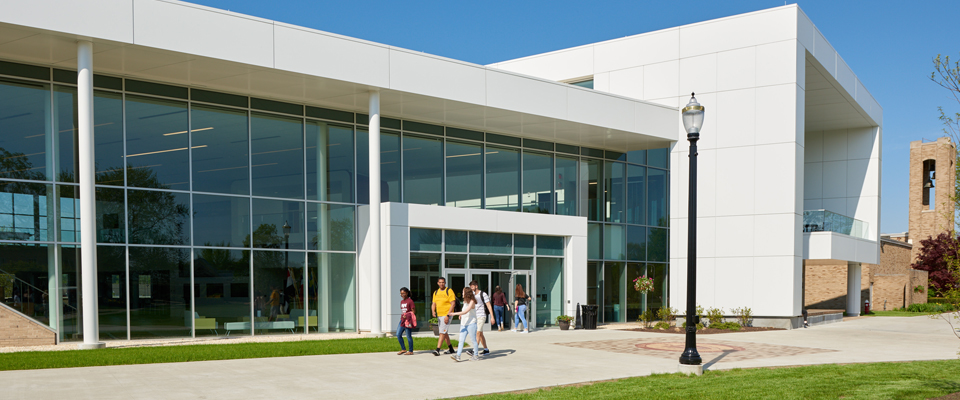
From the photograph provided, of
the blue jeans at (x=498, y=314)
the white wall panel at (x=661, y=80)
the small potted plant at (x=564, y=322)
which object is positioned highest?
the white wall panel at (x=661, y=80)

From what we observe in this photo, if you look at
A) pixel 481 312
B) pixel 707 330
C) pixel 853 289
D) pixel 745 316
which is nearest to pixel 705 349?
pixel 481 312

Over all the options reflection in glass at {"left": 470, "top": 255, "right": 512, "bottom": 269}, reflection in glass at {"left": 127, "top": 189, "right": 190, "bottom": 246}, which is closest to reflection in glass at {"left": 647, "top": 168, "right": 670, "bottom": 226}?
reflection in glass at {"left": 470, "top": 255, "right": 512, "bottom": 269}

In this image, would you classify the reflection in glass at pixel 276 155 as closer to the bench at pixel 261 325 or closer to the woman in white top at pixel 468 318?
the bench at pixel 261 325

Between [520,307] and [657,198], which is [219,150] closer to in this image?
[520,307]

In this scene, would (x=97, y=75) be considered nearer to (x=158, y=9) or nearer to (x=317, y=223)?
(x=158, y=9)

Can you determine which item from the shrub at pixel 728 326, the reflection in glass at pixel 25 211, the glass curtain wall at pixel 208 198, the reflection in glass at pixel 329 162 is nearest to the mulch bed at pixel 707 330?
the shrub at pixel 728 326

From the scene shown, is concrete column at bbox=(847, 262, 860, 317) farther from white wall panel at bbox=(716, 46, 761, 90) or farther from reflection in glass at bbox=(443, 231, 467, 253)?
reflection in glass at bbox=(443, 231, 467, 253)

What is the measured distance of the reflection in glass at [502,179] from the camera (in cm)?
2641

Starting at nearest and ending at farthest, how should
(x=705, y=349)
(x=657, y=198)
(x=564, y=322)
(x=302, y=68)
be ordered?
1. (x=705, y=349)
2. (x=302, y=68)
3. (x=564, y=322)
4. (x=657, y=198)

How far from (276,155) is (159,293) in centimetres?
493

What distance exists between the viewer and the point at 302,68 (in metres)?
19.2

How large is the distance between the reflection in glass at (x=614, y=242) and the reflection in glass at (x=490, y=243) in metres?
6.10

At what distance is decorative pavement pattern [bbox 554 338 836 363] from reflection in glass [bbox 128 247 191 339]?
967 cm

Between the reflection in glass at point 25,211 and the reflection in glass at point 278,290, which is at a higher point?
the reflection in glass at point 25,211
